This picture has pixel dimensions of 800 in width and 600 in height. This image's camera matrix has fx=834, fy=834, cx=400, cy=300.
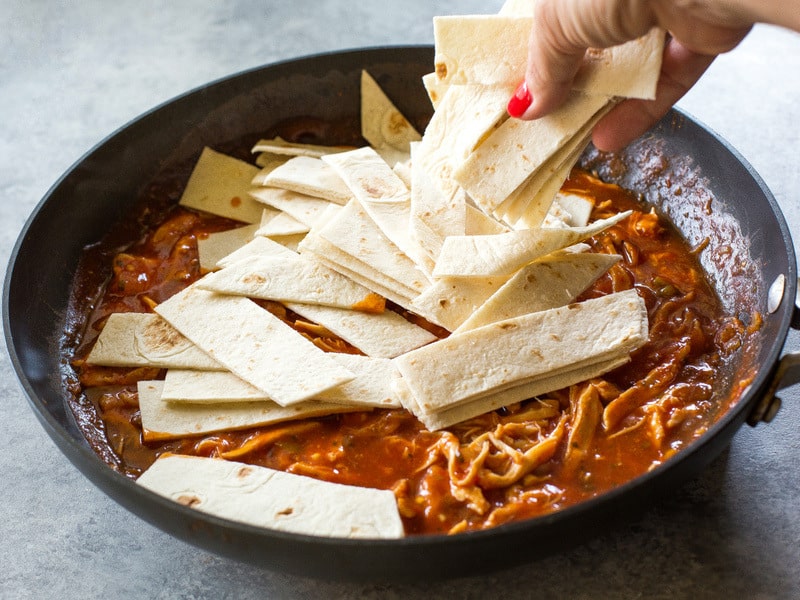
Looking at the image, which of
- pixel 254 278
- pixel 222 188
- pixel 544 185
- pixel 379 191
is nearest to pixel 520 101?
pixel 544 185

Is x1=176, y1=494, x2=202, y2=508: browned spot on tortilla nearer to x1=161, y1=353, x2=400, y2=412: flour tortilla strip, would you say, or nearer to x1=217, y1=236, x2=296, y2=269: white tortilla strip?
x1=161, y1=353, x2=400, y2=412: flour tortilla strip

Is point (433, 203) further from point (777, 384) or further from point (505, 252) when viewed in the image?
point (777, 384)

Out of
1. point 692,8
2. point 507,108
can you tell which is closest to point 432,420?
point 507,108

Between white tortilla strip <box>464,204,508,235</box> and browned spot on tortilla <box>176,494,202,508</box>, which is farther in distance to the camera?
white tortilla strip <box>464,204,508,235</box>

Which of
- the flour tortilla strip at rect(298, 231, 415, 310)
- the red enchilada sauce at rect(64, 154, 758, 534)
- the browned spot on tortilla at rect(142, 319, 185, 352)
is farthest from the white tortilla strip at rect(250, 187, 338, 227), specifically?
the browned spot on tortilla at rect(142, 319, 185, 352)

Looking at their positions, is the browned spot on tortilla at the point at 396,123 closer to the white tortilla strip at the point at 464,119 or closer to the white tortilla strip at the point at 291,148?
the white tortilla strip at the point at 291,148

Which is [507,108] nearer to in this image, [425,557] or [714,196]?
[714,196]
